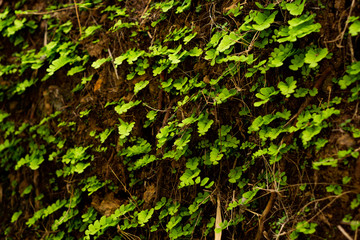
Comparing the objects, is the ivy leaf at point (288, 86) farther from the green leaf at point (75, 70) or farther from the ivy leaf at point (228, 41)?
the green leaf at point (75, 70)

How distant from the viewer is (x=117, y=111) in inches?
114

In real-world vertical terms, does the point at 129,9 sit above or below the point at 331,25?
above

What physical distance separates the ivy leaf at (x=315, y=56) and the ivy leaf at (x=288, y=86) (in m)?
0.16

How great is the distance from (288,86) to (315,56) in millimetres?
246

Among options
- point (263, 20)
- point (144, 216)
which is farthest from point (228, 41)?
point (144, 216)

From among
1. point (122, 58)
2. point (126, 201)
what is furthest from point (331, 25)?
point (126, 201)

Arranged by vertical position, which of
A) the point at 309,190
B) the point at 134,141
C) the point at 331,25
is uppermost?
the point at 331,25

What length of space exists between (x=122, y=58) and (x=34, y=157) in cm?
143

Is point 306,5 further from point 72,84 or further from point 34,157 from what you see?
point 34,157

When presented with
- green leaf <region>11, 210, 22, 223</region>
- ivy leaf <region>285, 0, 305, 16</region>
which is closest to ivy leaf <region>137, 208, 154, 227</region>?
green leaf <region>11, 210, 22, 223</region>

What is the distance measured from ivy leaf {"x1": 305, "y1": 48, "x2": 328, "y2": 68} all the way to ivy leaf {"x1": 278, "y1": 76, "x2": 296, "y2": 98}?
0.16 meters

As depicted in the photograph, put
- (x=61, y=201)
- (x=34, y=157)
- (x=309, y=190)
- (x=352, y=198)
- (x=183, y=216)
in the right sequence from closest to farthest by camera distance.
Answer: (x=352, y=198), (x=309, y=190), (x=183, y=216), (x=61, y=201), (x=34, y=157)

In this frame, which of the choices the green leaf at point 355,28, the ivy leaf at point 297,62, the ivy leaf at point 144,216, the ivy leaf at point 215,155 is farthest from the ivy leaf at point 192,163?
the green leaf at point 355,28

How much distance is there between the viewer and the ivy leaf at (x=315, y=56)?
2.09 m
